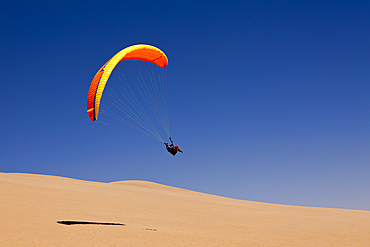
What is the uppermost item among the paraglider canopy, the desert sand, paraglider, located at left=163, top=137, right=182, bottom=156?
the paraglider canopy

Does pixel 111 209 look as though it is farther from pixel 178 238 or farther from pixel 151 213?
pixel 178 238

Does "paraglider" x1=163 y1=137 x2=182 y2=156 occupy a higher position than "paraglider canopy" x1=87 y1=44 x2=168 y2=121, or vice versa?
"paraglider canopy" x1=87 y1=44 x2=168 y2=121

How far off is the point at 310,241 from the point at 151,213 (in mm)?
8812

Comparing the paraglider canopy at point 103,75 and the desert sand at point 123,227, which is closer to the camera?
the desert sand at point 123,227

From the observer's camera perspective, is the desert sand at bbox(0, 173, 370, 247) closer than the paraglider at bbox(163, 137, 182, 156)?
Yes

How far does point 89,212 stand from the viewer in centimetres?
1485

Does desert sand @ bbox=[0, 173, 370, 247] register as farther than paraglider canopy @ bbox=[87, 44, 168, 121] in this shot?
No

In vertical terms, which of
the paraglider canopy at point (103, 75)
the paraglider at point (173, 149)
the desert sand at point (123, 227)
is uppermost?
the paraglider canopy at point (103, 75)

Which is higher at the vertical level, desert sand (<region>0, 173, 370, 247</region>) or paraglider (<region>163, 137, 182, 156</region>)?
paraglider (<region>163, 137, 182, 156</region>)

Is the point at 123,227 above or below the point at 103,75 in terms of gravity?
below

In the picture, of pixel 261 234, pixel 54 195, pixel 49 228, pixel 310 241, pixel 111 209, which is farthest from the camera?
pixel 54 195

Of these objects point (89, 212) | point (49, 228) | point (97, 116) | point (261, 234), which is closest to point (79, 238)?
point (49, 228)

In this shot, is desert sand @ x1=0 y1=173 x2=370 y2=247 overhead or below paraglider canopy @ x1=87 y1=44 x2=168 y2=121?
below

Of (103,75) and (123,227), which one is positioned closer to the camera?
(123,227)
